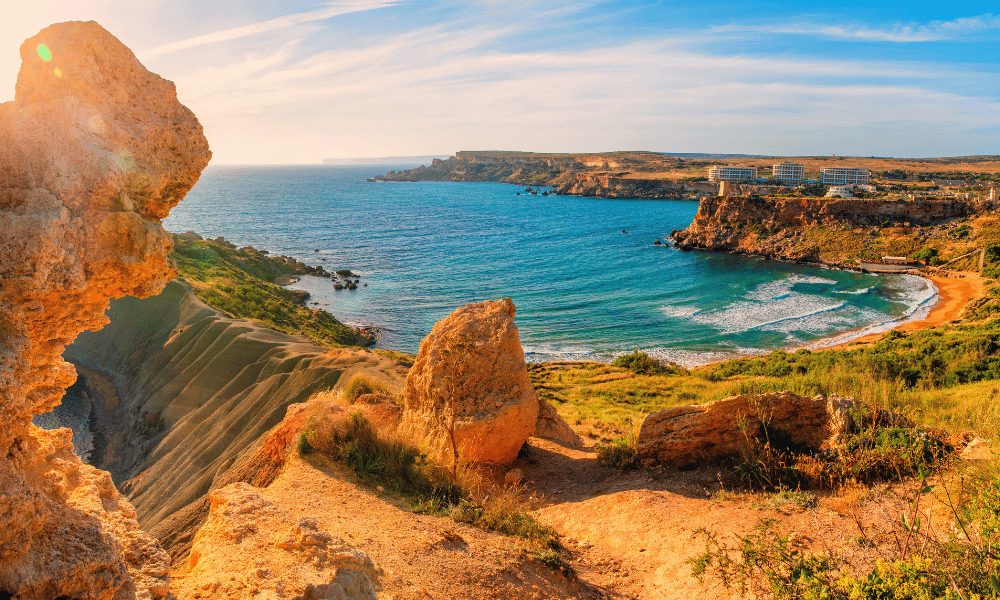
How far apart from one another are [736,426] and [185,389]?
61.7ft

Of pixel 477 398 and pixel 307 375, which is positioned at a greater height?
pixel 477 398

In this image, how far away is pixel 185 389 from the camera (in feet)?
63.9

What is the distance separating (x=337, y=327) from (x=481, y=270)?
79.7 ft

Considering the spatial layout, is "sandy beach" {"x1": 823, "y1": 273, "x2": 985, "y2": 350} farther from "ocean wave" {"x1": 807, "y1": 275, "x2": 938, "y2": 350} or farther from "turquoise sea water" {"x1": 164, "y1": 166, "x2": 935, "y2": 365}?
"turquoise sea water" {"x1": 164, "y1": 166, "x2": 935, "y2": 365}

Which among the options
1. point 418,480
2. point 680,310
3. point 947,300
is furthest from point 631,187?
point 418,480

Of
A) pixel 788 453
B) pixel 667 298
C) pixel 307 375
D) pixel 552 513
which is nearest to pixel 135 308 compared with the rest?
pixel 307 375

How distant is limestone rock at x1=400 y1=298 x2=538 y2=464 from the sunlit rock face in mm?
6449

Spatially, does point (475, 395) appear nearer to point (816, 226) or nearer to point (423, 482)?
point (423, 482)

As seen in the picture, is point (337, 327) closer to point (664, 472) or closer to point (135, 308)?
point (135, 308)

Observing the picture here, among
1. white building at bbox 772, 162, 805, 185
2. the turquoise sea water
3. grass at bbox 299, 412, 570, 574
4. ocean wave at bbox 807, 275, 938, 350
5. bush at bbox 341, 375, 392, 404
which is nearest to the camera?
grass at bbox 299, 412, 570, 574

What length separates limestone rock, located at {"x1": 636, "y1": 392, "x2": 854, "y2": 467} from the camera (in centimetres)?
902

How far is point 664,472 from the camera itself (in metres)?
9.89

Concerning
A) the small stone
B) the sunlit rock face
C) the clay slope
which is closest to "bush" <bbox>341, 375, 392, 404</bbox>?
the clay slope

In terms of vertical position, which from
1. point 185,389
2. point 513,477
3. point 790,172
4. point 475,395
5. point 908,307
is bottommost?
point 908,307
